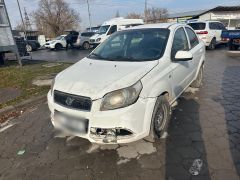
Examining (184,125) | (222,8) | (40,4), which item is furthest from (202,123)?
(40,4)

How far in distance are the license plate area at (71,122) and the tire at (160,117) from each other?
96 cm

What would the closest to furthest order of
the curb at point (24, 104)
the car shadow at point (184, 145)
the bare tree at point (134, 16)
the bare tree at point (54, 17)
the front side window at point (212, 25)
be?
1. the car shadow at point (184, 145)
2. the curb at point (24, 104)
3. the front side window at point (212, 25)
4. the bare tree at point (54, 17)
5. the bare tree at point (134, 16)

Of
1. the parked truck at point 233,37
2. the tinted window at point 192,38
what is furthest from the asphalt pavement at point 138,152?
the parked truck at point 233,37

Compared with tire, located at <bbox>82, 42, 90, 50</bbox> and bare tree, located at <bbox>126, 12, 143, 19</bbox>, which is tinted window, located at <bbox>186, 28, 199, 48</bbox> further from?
bare tree, located at <bbox>126, 12, 143, 19</bbox>

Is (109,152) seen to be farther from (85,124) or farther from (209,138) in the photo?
(209,138)

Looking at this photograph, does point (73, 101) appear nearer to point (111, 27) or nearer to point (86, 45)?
point (111, 27)

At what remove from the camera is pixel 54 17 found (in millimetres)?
48938

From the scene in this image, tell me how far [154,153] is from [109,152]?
2.15ft

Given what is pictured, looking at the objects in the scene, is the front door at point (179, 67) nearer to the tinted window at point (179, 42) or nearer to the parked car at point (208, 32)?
the tinted window at point (179, 42)

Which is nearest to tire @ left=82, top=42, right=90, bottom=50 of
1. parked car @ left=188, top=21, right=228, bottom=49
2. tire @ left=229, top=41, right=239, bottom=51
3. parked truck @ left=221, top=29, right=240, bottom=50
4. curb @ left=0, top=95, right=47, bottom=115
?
parked car @ left=188, top=21, right=228, bottom=49

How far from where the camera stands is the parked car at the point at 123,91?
2.76 meters

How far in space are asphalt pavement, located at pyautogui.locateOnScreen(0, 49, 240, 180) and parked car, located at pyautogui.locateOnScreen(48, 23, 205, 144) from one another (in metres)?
0.36

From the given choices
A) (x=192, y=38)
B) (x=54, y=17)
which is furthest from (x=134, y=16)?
(x=192, y=38)

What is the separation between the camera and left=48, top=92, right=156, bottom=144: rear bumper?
273cm
